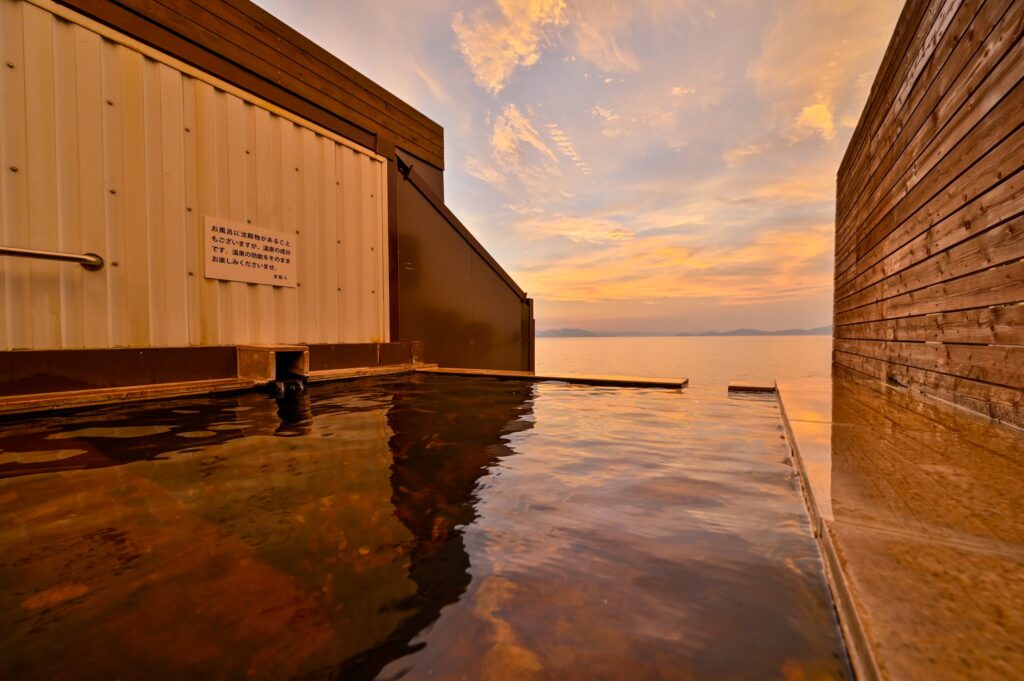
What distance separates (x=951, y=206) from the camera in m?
3.45

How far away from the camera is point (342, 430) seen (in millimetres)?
2953

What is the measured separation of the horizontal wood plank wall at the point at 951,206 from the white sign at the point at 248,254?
6.70 metres

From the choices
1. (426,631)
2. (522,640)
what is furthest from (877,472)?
(426,631)

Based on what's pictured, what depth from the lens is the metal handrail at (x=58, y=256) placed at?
3.30 metres

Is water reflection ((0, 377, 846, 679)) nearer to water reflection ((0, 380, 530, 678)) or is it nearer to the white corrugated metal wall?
water reflection ((0, 380, 530, 678))

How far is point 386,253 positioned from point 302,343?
81.4 inches

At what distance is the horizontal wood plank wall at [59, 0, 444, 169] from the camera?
4.31 meters

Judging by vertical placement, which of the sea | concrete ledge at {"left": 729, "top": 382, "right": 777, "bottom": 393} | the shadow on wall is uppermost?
the shadow on wall

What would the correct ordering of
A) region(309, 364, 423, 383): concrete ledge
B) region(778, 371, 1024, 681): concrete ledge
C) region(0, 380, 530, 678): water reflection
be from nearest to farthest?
region(778, 371, 1024, 681): concrete ledge → region(0, 380, 530, 678): water reflection → region(309, 364, 423, 383): concrete ledge

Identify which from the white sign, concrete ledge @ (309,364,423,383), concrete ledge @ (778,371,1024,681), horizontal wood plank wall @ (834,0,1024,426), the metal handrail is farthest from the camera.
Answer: concrete ledge @ (309,364,423,383)

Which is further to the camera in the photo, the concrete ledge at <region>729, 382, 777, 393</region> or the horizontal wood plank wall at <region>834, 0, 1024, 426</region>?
the concrete ledge at <region>729, 382, 777, 393</region>

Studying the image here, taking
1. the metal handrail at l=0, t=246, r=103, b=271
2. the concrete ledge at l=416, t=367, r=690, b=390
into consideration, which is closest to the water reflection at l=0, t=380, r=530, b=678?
the metal handrail at l=0, t=246, r=103, b=271

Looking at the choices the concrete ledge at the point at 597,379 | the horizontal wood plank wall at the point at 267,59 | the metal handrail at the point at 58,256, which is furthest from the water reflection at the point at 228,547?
the horizontal wood plank wall at the point at 267,59

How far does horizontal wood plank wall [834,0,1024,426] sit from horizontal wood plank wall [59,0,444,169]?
22.2 ft
